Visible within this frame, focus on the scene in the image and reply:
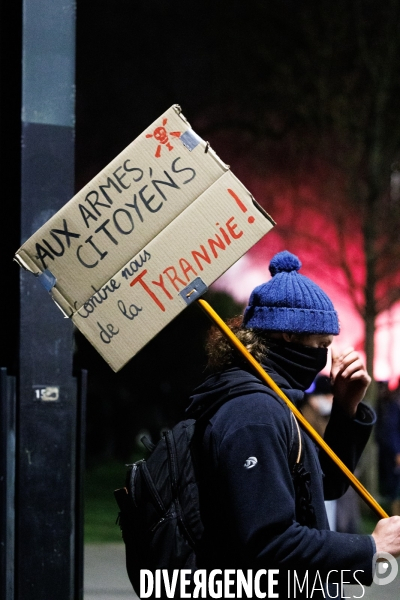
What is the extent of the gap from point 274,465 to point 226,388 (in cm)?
32

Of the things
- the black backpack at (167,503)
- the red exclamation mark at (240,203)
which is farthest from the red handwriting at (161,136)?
the black backpack at (167,503)

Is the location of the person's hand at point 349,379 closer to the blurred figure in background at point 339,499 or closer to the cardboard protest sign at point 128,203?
the cardboard protest sign at point 128,203

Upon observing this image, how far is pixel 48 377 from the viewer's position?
4195 millimetres

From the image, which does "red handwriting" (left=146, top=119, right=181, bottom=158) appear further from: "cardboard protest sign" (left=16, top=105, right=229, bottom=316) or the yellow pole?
the yellow pole

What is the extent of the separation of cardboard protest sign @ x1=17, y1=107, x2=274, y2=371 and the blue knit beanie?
20 centimetres

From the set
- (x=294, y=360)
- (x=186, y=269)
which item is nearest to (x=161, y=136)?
(x=186, y=269)

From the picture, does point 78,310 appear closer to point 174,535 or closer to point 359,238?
point 174,535

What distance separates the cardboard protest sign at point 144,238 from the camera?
2836 millimetres

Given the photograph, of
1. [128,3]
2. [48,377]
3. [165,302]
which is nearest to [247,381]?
[165,302]

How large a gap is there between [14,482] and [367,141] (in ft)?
35.3

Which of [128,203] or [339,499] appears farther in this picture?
[339,499]

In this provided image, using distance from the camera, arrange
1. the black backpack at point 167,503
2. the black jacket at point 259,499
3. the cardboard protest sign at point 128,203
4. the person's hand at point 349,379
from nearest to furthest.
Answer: the black jacket at point 259,499
the black backpack at point 167,503
the cardboard protest sign at point 128,203
the person's hand at point 349,379

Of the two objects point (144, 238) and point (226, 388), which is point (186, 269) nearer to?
point (144, 238)

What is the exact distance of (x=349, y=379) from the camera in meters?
3.22
